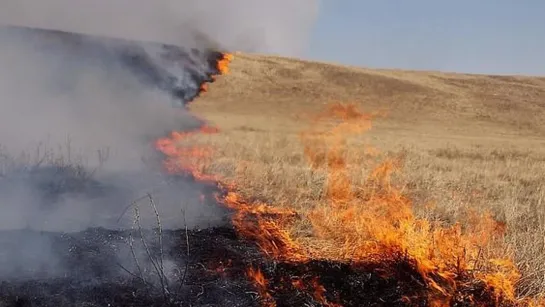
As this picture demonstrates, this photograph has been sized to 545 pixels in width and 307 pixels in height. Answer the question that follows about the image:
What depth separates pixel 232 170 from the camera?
11.1 m

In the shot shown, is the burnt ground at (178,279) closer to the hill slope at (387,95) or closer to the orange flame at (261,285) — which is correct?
the orange flame at (261,285)

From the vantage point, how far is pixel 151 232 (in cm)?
676

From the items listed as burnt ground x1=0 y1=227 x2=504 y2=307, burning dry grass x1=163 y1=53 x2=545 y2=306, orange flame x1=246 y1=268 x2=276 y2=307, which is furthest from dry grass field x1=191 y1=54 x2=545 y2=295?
orange flame x1=246 y1=268 x2=276 y2=307

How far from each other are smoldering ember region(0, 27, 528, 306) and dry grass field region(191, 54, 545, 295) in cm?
93

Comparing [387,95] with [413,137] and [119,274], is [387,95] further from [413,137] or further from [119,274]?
[119,274]

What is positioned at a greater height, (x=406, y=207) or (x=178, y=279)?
(x=406, y=207)

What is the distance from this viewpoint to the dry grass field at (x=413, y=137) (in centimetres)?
919

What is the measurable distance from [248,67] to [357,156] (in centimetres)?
3118

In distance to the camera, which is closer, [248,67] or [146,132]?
[146,132]

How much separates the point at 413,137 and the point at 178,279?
77.6 ft

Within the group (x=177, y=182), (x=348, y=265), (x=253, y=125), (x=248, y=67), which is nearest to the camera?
(x=348, y=265)

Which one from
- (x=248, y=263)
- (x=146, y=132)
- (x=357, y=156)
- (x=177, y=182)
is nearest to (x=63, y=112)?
(x=146, y=132)

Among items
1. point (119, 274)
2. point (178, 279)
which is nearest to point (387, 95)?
point (178, 279)

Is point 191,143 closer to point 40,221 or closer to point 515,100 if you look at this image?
point 40,221
